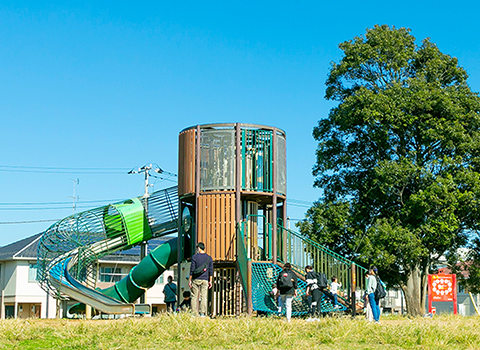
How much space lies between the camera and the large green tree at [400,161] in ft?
74.6

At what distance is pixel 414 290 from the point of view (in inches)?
942

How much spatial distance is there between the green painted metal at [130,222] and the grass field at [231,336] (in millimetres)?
10884

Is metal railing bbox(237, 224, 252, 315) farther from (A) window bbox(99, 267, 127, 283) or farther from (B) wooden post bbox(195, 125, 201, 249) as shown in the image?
(A) window bbox(99, 267, 127, 283)

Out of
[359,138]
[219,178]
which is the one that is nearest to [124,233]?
[219,178]

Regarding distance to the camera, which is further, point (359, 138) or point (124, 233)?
point (359, 138)

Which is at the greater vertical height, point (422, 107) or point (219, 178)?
point (422, 107)

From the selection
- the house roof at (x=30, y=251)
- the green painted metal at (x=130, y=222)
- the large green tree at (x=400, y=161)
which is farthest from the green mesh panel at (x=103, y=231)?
the house roof at (x=30, y=251)

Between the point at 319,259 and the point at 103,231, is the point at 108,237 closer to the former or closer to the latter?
the point at 103,231

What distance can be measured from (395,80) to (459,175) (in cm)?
501

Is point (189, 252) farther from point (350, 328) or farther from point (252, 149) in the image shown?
point (350, 328)

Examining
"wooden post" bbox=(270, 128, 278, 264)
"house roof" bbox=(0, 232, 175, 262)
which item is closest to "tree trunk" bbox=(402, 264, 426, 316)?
"wooden post" bbox=(270, 128, 278, 264)

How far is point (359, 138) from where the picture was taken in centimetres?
2536

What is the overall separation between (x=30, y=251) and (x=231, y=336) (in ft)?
140

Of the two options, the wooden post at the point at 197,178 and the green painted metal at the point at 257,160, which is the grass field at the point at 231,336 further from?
the green painted metal at the point at 257,160
